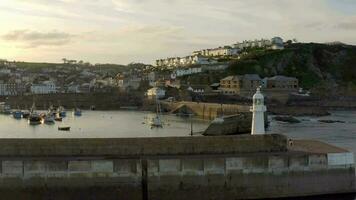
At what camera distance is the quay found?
18875mm

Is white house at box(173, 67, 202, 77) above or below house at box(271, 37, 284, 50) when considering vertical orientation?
below

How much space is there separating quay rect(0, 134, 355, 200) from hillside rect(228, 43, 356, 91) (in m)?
110

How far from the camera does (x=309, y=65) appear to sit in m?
144

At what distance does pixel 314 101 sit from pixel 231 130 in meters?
56.7

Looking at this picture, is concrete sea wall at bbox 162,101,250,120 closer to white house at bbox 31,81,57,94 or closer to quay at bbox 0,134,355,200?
quay at bbox 0,134,355,200

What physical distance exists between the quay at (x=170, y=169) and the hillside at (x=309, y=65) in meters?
110

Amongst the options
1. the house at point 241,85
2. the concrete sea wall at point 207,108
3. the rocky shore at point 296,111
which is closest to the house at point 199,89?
the house at point 241,85

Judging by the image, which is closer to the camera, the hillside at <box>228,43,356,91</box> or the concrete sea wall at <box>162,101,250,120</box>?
the concrete sea wall at <box>162,101,250,120</box>

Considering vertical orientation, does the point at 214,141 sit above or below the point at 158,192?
above

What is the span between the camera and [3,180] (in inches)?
743

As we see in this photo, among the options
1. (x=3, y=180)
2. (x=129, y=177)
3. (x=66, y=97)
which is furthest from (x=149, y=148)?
(x=66, y=97)

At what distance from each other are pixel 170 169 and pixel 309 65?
428 ft

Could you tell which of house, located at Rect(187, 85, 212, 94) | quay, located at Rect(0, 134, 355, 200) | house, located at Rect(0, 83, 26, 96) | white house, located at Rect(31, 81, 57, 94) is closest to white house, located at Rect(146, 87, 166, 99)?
house, located at Rect(187, 85, 212, 94)

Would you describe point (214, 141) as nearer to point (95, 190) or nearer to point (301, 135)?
point (95, 190)
